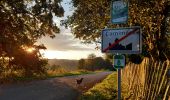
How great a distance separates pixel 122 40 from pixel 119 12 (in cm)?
59

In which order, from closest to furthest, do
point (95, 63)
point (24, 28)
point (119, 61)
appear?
point (119, 61) → point (24, 28) → point (95, 63)

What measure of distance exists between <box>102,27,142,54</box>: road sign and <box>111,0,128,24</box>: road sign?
23cm

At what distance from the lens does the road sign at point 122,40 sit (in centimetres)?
949

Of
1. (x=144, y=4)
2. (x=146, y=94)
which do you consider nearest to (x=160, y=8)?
(x=144, y=4)

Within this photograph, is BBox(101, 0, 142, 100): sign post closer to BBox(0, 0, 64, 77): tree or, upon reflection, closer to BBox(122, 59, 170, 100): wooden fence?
BBox(122, 59, 170, 100): wooden fence

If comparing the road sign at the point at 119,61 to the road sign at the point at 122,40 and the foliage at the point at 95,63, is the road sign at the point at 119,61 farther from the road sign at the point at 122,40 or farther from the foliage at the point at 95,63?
the foliage at the point at 95,63

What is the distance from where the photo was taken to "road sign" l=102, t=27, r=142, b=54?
949cm

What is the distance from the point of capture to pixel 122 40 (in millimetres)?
9703

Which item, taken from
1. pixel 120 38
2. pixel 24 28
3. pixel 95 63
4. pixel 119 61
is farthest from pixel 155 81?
pixel 95 63

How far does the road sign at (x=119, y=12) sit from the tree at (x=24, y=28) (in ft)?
69.5

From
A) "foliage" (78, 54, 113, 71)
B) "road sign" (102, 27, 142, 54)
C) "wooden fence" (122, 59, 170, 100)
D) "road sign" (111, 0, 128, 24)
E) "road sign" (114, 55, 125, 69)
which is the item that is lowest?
"wooden fence" (122, 59, 170, 100)

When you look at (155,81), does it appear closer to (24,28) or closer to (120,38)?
(120,38)

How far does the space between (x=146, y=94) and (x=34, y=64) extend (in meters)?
19.5

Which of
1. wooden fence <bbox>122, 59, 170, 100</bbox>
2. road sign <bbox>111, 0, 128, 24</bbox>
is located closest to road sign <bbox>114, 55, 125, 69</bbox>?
road sign <bbox>111, 0, 128, 24</bbox>
